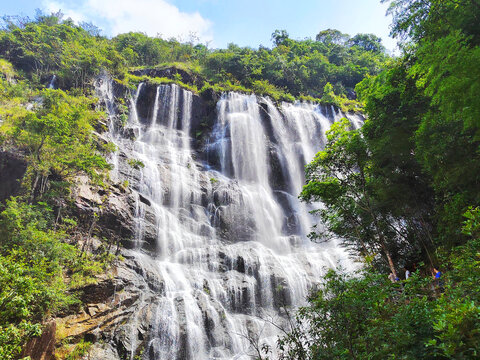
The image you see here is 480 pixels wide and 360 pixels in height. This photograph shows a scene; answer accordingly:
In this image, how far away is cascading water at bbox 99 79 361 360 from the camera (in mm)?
12391

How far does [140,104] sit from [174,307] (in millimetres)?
23350

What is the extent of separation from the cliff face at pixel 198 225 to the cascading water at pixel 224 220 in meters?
0.07

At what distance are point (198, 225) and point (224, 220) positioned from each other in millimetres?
2116

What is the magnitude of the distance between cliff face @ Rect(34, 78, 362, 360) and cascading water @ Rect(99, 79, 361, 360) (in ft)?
0.25

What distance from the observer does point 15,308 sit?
7891 mm

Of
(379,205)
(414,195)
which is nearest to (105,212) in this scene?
(379,205)

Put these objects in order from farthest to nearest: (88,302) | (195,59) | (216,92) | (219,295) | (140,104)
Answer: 1. (195,59)
2. (216,92)
3. (140,104)
4. (219,295)
5. (88,302)

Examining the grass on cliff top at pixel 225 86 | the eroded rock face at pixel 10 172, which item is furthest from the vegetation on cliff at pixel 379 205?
the grass on cliff top at pixel 225 86

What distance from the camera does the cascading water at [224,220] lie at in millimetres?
12391

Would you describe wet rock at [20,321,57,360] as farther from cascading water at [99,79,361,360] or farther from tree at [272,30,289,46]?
tree at [272,30,289,46]

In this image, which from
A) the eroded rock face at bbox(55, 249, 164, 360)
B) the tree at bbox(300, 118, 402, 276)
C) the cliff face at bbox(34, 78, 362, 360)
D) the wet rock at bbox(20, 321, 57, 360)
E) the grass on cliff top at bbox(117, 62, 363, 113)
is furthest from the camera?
the grass on cliff top at bbox(117, 62, 363, 113)

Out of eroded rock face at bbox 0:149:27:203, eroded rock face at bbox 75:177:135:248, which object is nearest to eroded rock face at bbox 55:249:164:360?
eroded rock face at bbox 75:177:135:248

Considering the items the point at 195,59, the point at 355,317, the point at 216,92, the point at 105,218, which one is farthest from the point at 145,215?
the point at 195,59

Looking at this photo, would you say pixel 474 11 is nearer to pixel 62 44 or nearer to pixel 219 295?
pixel 219 295
